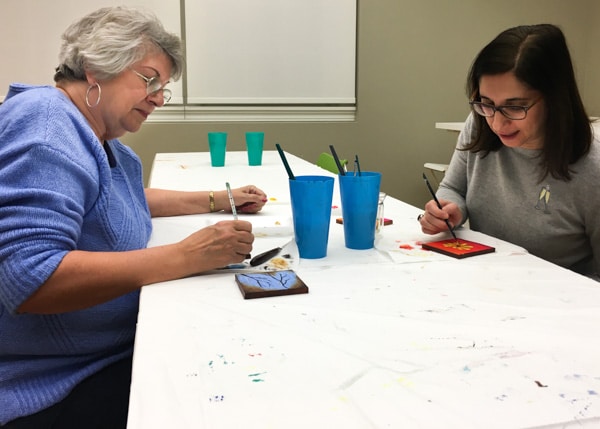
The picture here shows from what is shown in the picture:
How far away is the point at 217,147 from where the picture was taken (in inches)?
94.2

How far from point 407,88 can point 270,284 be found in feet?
10.7

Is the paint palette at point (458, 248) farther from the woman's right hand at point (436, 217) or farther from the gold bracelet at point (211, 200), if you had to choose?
the gold bracelet at point (211, 200)

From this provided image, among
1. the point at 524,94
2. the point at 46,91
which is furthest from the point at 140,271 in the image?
the point at 524,94

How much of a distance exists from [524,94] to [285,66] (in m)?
2.58

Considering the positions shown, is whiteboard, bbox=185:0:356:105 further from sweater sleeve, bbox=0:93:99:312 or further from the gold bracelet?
sweater sleeve, bbox=0:93:99:312

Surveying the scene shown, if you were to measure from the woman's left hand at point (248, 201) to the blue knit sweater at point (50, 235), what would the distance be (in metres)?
0.44

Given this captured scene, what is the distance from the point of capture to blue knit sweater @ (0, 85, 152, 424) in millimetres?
830

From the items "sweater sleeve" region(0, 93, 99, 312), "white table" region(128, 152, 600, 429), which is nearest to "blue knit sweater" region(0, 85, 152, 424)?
"sweater sleeve" region(0, 93, 99, 312)

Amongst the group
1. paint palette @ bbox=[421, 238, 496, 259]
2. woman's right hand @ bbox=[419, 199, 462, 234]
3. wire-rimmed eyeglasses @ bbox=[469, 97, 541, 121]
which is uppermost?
wire-rimmed eyeglasses @ bbox=[469, 97, 541, 121]

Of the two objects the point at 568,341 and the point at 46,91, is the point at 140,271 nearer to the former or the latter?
the point at 46,91

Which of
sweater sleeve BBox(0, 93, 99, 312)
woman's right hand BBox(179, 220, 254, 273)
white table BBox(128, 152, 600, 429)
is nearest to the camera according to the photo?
white table BBox(128, 152, 600, 429)

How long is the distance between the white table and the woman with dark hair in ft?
1.22

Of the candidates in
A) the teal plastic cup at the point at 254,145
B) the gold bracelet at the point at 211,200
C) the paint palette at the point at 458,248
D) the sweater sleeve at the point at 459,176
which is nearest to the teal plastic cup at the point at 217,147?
the teal plastic cup at the point at 254,145

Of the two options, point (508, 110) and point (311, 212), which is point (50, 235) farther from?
point (508, 110)
